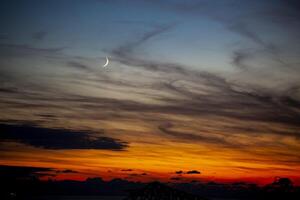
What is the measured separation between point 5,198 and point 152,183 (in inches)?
2331

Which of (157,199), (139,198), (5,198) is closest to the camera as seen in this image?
(157,199)

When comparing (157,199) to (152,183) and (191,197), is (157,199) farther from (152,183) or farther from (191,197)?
(191,197)

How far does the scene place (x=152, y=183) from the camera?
88.6 feet

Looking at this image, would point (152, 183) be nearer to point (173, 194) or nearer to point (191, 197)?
point (173, 194)

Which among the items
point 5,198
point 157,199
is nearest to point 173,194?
point 157,199

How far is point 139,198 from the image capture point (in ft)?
93.5

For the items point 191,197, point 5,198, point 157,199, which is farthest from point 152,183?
point 5,198

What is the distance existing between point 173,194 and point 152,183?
167 cm

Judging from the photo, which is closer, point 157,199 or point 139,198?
point 157,199

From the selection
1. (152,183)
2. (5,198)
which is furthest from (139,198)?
(5,198)

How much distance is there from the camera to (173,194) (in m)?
27.2

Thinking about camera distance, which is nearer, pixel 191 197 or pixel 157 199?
pixel 157 199

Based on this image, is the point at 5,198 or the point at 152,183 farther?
the point at 5,198

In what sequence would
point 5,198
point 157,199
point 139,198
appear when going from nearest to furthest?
point 157,199
point 139,198
point 5,198
